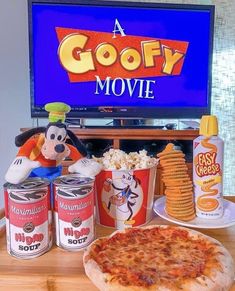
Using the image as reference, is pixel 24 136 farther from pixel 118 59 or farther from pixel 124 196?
pixel 118 59

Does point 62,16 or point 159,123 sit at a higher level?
point 62,16

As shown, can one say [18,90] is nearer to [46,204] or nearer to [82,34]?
[82,34]

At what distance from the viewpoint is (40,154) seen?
2.39 feet

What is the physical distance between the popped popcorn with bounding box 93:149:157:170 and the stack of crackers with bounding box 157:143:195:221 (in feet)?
0.10

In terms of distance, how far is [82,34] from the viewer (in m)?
1.83

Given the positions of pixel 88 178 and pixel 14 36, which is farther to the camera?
pixel 14 36

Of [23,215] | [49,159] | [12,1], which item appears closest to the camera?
[23,215]

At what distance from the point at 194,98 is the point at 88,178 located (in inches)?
56.8

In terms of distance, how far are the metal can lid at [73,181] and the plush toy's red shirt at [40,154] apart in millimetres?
105

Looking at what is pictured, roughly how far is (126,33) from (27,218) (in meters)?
1.52

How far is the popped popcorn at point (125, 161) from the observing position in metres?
0.69

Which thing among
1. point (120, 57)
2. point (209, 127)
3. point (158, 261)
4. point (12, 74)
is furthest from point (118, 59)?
point (158, 261)

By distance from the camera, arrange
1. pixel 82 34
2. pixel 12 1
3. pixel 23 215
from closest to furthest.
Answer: pixel 23 215 < pixel 82 34 < pixel 12 1

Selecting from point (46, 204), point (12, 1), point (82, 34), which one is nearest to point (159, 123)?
point (82, 34)
